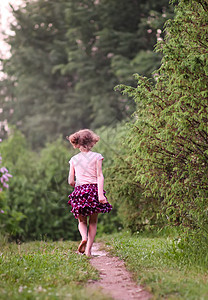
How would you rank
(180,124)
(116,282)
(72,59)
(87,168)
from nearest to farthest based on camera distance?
(116,282), (180,124), (87,168), (72,59)

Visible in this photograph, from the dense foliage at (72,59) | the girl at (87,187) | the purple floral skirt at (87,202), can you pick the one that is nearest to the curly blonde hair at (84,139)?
the girl at (87,187)

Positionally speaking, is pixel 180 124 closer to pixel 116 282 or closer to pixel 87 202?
pixel 87 202

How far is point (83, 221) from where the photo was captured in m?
5.47

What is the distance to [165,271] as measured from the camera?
401 cm

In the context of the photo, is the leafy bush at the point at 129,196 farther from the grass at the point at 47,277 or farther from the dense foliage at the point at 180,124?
the grass at the point at 47,277

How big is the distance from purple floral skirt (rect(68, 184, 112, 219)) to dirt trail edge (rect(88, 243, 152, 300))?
2.23ft

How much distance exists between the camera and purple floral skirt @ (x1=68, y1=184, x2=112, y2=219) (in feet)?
17.3

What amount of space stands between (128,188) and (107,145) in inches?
144

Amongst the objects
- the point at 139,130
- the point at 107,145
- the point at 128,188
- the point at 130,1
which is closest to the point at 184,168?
the point at 139,130

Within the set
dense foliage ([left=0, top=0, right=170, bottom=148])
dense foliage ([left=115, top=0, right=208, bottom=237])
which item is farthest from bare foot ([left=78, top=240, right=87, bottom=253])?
dense foliage ([left=0, top=0, right=170, bottom=148])

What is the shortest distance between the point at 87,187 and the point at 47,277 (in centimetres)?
182

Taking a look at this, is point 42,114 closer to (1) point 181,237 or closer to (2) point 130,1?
(2) point 130,1

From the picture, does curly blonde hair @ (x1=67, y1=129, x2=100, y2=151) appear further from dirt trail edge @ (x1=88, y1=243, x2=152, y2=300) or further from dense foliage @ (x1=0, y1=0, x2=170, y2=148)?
dense foliage @ (x1=0, y1=0, x2=170, y2=148)

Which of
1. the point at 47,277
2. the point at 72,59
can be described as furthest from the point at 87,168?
the point at 72,59
